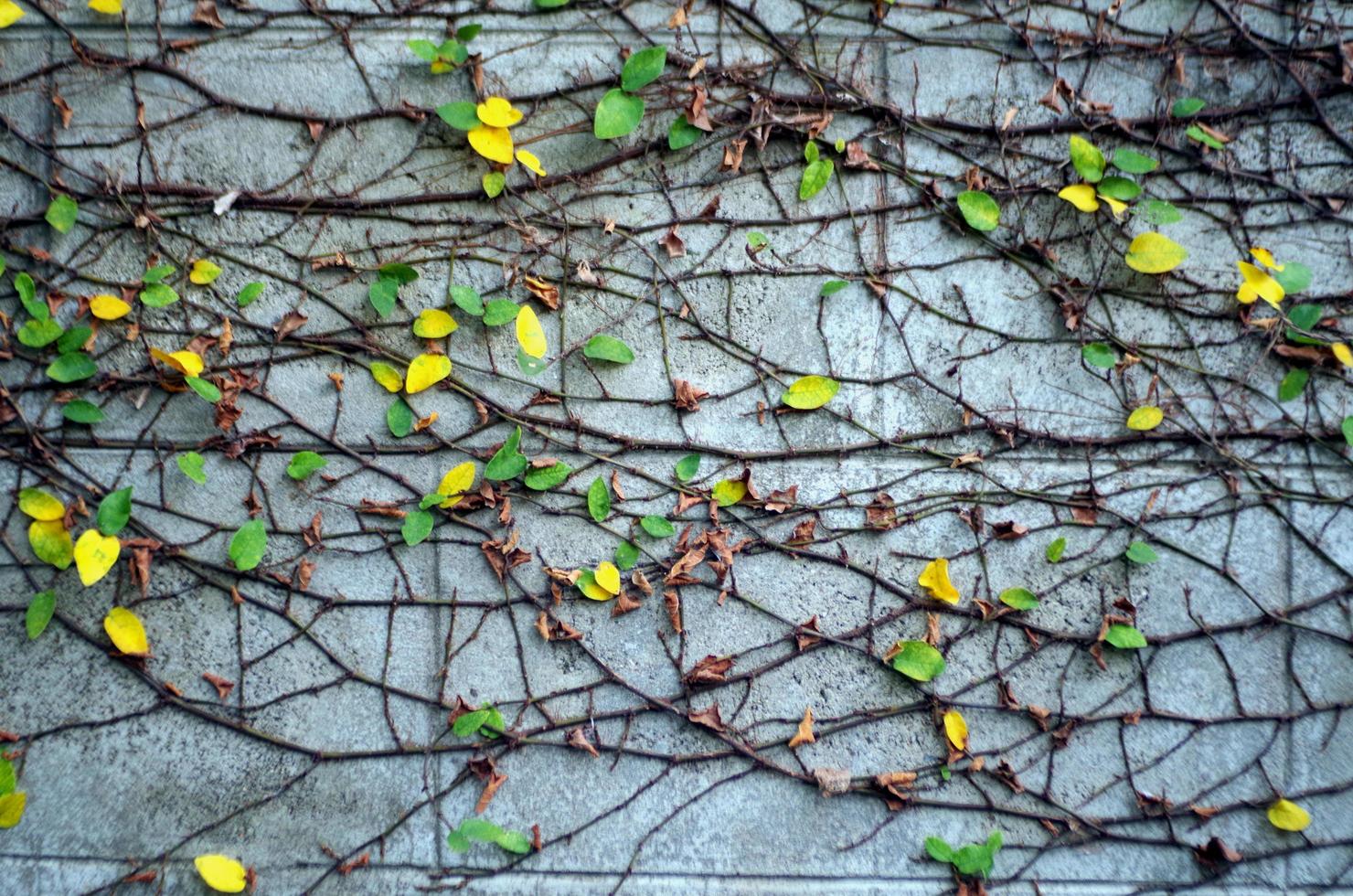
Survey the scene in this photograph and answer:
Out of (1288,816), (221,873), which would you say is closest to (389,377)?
(221,873)

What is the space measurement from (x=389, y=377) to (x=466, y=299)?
0.19 m

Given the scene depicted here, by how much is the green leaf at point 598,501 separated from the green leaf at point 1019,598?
28.3 inches

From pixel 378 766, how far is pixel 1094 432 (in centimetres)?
140

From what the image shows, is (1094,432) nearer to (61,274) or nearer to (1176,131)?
(1176,131)

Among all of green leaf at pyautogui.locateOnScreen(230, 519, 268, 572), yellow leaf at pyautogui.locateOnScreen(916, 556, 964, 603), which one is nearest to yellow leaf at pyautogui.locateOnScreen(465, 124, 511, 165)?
green leaf at pyautogui.locateOnScreen(230, 519, 268, 572)

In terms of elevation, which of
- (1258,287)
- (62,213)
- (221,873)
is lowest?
(221,873)

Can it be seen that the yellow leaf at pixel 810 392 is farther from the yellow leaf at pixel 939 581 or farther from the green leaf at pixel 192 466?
the green leaf at pixel 192 466

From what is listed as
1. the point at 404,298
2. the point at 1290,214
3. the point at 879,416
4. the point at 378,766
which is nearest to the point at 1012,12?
the point at 1290,214

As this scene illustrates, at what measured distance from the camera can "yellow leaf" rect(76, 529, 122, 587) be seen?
144 centimetres

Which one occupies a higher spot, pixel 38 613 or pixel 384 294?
pixel 384 294

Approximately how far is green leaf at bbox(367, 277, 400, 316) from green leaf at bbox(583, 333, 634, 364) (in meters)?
0.35

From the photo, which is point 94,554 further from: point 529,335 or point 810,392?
point 810,392

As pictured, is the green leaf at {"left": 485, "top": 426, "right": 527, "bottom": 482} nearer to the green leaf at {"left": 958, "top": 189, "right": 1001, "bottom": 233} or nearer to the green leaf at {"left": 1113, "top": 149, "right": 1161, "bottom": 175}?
the green leaf at {"left": 958, "top": 189, "right": 1001, "bottom": 233}

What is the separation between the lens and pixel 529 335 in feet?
4.83
